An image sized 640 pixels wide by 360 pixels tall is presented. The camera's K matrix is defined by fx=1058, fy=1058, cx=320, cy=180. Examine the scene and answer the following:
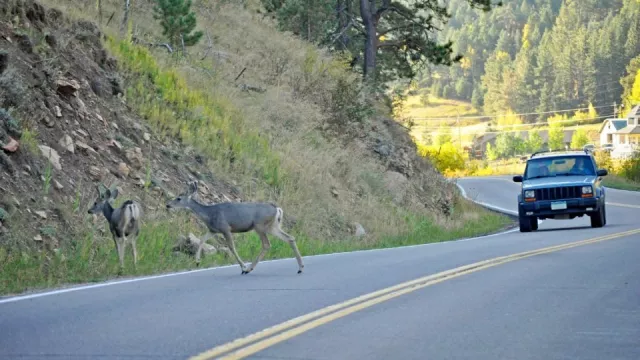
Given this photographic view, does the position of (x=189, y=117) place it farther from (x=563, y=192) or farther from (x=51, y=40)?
(x=563, y=192)

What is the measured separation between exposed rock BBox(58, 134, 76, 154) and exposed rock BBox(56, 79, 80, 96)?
4.80 ft

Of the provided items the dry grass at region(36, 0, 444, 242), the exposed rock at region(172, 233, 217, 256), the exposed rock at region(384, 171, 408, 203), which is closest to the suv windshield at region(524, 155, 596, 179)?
the dry grass at region(36, 0, 444, 242)

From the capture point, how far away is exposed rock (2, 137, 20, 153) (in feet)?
56.2

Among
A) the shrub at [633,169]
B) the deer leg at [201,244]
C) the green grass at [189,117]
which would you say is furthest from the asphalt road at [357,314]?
the shrub at [633,169]

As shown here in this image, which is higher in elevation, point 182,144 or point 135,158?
point 182,144

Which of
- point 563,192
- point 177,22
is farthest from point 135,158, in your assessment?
point 563,192

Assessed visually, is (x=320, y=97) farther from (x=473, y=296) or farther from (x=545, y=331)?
(x=545, y=331)

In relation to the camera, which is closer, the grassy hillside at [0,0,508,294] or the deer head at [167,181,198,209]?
the deer head at [167,181,198,209]

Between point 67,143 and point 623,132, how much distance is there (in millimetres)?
135260

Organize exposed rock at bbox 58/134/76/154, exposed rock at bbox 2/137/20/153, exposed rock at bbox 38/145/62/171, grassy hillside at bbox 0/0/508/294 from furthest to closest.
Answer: exposed rock at bbox 58/134/76/154 → exposed rock at bbox 38/145/62/171 → exposed rock at bbox 2/137/20/153 → grassy hillside at bbox 0/0/508/294

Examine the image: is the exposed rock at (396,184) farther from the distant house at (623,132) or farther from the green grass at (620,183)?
the distant house at (623,132)

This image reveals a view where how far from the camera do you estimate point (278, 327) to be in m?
9.50

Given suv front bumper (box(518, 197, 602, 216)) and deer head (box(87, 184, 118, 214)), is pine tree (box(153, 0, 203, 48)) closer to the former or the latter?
suv front bumper (box(518, 197, 602, 216))

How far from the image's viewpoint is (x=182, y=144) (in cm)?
2397
